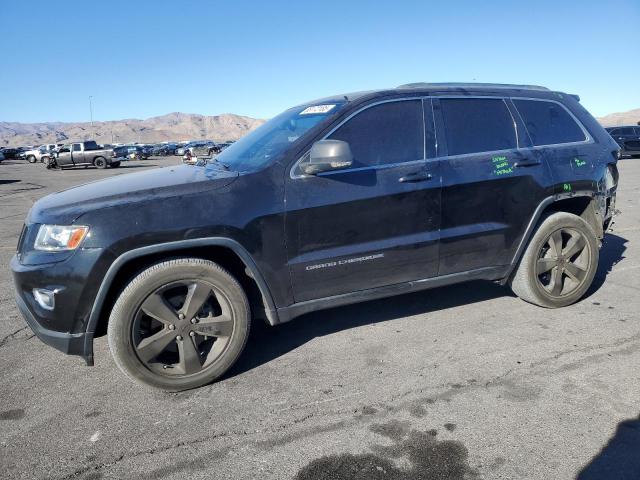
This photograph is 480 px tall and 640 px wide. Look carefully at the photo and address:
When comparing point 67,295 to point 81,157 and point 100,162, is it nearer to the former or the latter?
point 100,162

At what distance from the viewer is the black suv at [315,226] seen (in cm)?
282

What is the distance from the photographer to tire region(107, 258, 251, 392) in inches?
112

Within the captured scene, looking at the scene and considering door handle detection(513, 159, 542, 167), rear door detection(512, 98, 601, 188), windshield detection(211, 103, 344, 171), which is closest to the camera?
windshield detection(211, 103, 344, 171)

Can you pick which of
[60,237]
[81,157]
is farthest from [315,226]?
[81,157]

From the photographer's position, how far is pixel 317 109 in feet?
11.8

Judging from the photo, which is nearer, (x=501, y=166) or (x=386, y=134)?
(x=386, y=134)

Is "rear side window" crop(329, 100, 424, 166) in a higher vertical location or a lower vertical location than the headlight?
higher

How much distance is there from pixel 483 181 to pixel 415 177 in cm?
62

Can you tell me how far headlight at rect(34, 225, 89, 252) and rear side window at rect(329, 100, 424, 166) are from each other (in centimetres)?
171

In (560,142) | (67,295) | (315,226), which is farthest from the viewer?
(560,142)

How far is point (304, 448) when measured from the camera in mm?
2418

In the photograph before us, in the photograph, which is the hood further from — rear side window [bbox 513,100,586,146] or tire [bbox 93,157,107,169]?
tire [bbox 93,157,107,169]

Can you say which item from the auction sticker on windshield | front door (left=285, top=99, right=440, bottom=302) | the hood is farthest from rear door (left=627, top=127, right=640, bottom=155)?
the hood

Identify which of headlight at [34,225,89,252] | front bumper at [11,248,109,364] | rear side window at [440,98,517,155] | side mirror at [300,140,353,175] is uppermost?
rear side window at [440,98,517,155]
